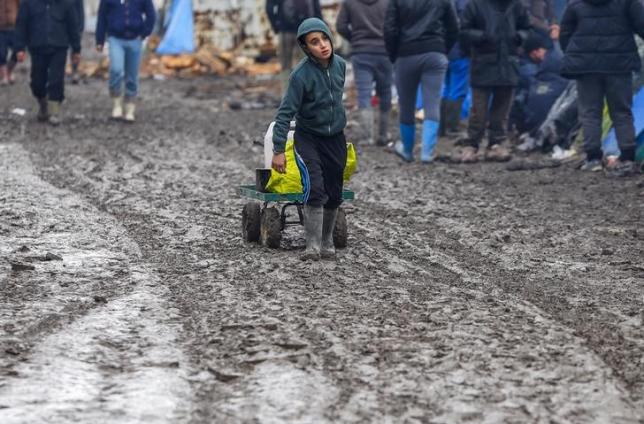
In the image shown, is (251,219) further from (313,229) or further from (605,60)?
(605,60)

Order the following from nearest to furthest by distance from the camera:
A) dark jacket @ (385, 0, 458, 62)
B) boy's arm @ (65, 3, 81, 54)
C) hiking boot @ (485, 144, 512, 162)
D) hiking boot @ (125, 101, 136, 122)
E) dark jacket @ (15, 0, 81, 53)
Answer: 1. dark jacket @ (385, 0, 458, 62)
2. hiking boot @ (485, 144, 512, 162)
3. dark jacket @ (15, 0, 81, 53)
4. boy's arm @ (65, 3, 81, 54)
5. hiking boot @ (125, 101, 136, 122)

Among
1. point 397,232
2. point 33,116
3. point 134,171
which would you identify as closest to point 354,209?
point 397,232

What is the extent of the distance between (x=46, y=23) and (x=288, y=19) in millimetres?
3220

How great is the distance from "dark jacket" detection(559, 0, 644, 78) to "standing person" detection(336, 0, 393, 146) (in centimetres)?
309

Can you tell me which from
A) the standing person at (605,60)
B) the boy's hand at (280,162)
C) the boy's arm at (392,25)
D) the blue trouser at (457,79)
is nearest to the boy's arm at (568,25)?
the standing person at (605,60)

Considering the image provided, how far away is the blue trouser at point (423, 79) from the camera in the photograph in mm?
14484

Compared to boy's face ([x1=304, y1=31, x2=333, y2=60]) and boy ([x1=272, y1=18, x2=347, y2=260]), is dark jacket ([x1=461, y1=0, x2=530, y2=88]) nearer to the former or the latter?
boy ([x1=272, y1=18, x2=347, y2=260])

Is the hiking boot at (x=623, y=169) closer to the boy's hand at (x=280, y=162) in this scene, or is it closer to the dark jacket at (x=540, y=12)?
the dark jacket at (x=540, y=12)

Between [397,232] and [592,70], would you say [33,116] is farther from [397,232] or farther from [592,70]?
[397,232]

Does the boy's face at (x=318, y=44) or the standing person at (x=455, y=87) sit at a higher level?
the boy's face at (x=318, y=44)

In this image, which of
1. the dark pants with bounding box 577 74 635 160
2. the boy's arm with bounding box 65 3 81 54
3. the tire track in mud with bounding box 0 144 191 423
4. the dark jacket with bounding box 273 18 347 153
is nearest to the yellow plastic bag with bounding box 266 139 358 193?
the dark jacket with bounding box 273 18 347 153

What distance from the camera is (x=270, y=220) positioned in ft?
30.6

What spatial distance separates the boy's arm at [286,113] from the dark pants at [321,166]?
21 cm

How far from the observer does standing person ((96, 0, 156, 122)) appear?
18.1 m
